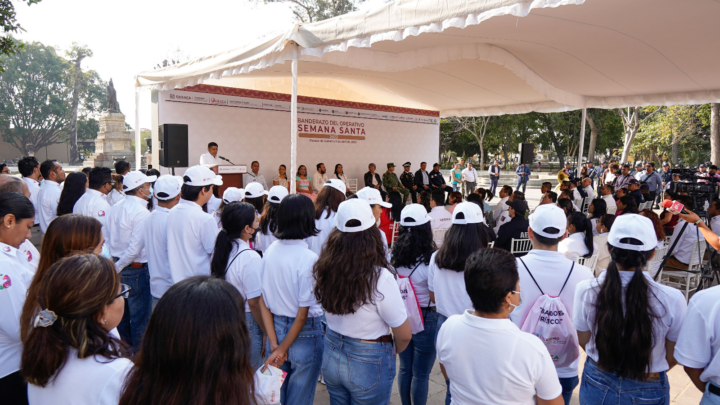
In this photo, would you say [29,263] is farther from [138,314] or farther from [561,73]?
[561,73]

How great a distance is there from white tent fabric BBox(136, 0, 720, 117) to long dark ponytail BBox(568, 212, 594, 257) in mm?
1765

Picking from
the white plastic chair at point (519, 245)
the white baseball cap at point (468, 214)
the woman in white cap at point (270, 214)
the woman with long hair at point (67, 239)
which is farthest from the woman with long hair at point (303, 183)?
the woman with long hair at point (67, 239)

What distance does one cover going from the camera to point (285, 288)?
2215mm

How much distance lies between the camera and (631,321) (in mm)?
1732

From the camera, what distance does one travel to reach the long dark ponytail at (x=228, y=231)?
2.46 meters

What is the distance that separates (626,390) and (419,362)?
111cm

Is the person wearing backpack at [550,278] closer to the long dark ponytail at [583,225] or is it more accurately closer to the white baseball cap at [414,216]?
the white baseball cap at [414,216]

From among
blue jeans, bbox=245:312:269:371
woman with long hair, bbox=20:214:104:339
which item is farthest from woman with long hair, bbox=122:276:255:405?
blue jeans, bbox=245:312:269:371

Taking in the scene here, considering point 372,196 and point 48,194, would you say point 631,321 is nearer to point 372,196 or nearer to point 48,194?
point 372,196

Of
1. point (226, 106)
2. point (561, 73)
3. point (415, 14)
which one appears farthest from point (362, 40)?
point (226, 106)

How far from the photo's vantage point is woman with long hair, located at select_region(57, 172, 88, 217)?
12.7ft

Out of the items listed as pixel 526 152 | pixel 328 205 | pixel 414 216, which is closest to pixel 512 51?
pixel 328 205

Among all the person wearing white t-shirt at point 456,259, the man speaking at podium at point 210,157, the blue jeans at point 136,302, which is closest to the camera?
the person wearing white t-shirt at point 456,259

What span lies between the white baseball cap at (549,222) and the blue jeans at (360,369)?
0.90 metres
